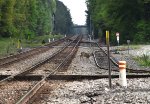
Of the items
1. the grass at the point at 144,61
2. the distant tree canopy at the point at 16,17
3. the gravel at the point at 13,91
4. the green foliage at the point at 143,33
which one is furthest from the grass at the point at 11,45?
the gravel at the point at 13,91

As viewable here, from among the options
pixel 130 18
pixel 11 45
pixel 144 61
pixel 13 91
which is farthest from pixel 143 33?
pixel 13 91

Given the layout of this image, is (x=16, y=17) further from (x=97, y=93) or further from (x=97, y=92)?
(x=97, y=93)

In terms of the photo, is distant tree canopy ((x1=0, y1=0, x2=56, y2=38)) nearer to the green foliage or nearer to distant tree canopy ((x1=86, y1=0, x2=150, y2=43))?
distant tree canopy ((x1=86, y1=0, x2=150, y2=43))

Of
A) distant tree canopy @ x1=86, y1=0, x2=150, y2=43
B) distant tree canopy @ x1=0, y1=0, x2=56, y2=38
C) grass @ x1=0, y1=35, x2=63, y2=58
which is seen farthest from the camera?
distant tree canopy @ x1=0, y1=0, x2=56, y2=38

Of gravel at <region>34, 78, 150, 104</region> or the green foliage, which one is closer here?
gravel at <region>34, 78, 150, 104</region>

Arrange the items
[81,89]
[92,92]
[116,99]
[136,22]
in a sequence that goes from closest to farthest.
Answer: [116,99]
[92,92]
[81,89]
[136,22]

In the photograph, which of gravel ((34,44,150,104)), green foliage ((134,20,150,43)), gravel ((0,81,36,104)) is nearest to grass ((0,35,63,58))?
green foliage ((134,20,150,43))

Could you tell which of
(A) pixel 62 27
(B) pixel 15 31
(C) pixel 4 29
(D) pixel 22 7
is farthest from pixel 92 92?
(A) pixel 62 27

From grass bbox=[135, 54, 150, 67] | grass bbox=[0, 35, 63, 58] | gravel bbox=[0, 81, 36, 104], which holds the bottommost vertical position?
grass bbox=[0, 35, 63, 58]

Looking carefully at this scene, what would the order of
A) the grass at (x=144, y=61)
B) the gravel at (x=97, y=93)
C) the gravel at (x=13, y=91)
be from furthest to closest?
the grass at (x=144, y=61)
the gravel at (x=13, y=91)
the gravel at (x=97, y=93)

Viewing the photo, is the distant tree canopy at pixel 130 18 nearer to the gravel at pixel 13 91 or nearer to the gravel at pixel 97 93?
the gravel at pixel 97 93

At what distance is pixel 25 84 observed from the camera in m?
15.9

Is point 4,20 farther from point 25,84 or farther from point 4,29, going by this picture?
point 25,84

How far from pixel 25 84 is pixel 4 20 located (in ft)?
176
